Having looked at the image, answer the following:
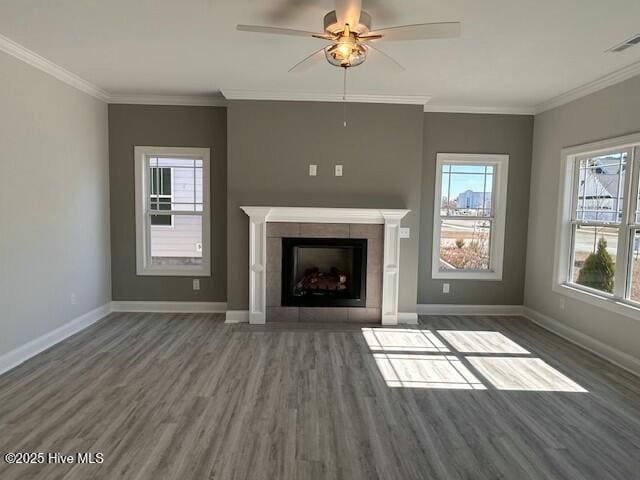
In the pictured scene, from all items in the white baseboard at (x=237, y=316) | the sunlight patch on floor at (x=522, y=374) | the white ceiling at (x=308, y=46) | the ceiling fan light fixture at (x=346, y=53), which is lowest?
the sunlight patch on floor at (x=522, y=374)

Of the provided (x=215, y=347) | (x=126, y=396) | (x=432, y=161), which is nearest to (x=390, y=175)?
(x=432, y=161)

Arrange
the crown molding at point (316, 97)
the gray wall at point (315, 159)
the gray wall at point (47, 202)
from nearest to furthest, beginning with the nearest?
the gray wall at point (47, 202), the crown molding at point (316, 97), the gray wall at point (315, 159)

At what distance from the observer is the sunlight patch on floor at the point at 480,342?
154 inches

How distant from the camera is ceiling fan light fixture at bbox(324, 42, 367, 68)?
243 cm

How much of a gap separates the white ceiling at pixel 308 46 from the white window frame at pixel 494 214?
84 cm

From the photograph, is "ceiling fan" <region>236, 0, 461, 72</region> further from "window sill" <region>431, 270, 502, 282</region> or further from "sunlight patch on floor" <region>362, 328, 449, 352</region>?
"window sill" <region>431, 270, 502, 282</region>

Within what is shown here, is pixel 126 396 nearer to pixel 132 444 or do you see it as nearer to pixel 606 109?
pixel 132 444

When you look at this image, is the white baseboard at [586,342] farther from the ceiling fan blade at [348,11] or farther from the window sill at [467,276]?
the ceiling fan blade at [348,11]

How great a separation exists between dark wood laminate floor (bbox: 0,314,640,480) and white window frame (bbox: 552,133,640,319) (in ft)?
1.93

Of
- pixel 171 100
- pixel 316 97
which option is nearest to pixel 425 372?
pixel 316 97

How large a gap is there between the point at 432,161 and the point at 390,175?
77 cm

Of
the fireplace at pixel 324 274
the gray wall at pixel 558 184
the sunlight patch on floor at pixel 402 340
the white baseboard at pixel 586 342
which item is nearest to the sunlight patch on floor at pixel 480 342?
the sunlight patch on floor at pixel 402 340

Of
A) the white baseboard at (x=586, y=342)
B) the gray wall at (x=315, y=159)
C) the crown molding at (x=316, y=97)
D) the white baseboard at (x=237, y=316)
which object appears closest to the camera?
the white baseboard at (x=586, y=342)

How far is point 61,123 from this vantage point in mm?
3979
